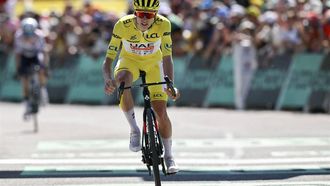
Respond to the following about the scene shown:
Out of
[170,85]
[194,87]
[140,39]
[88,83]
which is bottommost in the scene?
[88,83]

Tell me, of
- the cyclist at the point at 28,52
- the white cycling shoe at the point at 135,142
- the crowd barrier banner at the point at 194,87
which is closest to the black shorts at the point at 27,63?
the cyclist at the point at 28,52

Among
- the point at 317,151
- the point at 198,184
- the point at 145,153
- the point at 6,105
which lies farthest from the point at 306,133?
the point at 6,105

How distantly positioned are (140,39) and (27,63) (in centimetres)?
838

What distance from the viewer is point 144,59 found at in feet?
34.4

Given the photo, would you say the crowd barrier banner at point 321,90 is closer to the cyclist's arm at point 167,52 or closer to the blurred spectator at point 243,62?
the blurred spectator at point 243,62

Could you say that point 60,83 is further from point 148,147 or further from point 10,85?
point 148,147

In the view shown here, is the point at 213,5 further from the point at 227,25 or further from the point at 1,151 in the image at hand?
the point at 1,151

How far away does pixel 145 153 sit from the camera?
33.1ft

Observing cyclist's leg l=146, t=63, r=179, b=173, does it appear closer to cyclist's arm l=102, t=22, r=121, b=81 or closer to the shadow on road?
cyclist's arm l=102, t=22, r=121, b=81

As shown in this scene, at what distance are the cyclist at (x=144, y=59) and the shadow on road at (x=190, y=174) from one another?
115cm

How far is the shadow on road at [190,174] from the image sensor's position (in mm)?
11484

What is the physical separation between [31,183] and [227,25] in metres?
10.4

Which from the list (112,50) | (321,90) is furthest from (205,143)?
(112,50)

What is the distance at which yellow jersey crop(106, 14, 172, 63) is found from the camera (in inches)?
407
